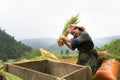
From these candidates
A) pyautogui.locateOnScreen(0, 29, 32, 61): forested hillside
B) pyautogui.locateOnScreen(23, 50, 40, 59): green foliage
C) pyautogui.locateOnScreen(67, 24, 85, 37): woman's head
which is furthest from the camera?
pyautogui.locateOnScreen(0, 29, 32, 61): forested hillside

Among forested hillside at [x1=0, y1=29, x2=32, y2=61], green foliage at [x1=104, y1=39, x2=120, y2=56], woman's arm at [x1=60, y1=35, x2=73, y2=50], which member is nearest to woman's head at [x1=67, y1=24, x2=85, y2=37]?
woman's arm at [x1=60, y1=35, x2=73, y2=50]

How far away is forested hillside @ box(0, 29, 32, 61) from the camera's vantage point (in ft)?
121

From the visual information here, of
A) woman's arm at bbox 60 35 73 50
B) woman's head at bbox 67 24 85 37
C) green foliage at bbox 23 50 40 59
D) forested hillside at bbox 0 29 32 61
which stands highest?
forested hillside at bbox 0 29 32 61

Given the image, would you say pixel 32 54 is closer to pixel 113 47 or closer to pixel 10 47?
pixel 113 47

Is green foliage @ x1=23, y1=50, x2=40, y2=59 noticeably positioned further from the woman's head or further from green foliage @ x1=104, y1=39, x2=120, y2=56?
the woman's head

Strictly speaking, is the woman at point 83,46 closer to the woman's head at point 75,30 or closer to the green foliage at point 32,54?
the woman's head at point 75,30

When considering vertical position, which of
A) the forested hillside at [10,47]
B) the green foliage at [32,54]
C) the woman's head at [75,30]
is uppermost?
the forested hillside at [10,47]

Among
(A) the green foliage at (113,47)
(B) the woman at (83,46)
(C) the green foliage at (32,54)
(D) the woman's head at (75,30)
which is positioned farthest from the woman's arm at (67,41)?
(C) the green foliage at (32,54)

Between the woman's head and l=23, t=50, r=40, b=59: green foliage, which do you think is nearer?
the woman's head

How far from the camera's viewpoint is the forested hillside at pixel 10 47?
1455 inches

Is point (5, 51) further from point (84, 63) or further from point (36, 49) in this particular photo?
point (84, 63)

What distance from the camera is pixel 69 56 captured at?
13.2 meters

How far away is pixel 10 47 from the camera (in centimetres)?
4069

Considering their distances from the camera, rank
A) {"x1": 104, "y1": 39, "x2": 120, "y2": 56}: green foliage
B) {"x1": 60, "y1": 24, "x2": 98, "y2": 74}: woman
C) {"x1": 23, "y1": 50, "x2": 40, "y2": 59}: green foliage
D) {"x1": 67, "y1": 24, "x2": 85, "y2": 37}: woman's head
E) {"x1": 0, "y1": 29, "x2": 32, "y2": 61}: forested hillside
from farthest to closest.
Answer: {"x1": 0, "y1": 29, "x2": 32, "y2": 61}: forested hillside → {"x1": 23, "y1": 50, "x2": 40, "y2": 59}: green foliage → {"x1": 104, "y1": 39, "x2": 120, "y2": 56}: green foliage → {"x1": 67, "y1": 24, "x2": 85, "y2": 37}: woman's head → {"x1": 60, "y1": 24, "x2": 98, "y2": 74}: woman
